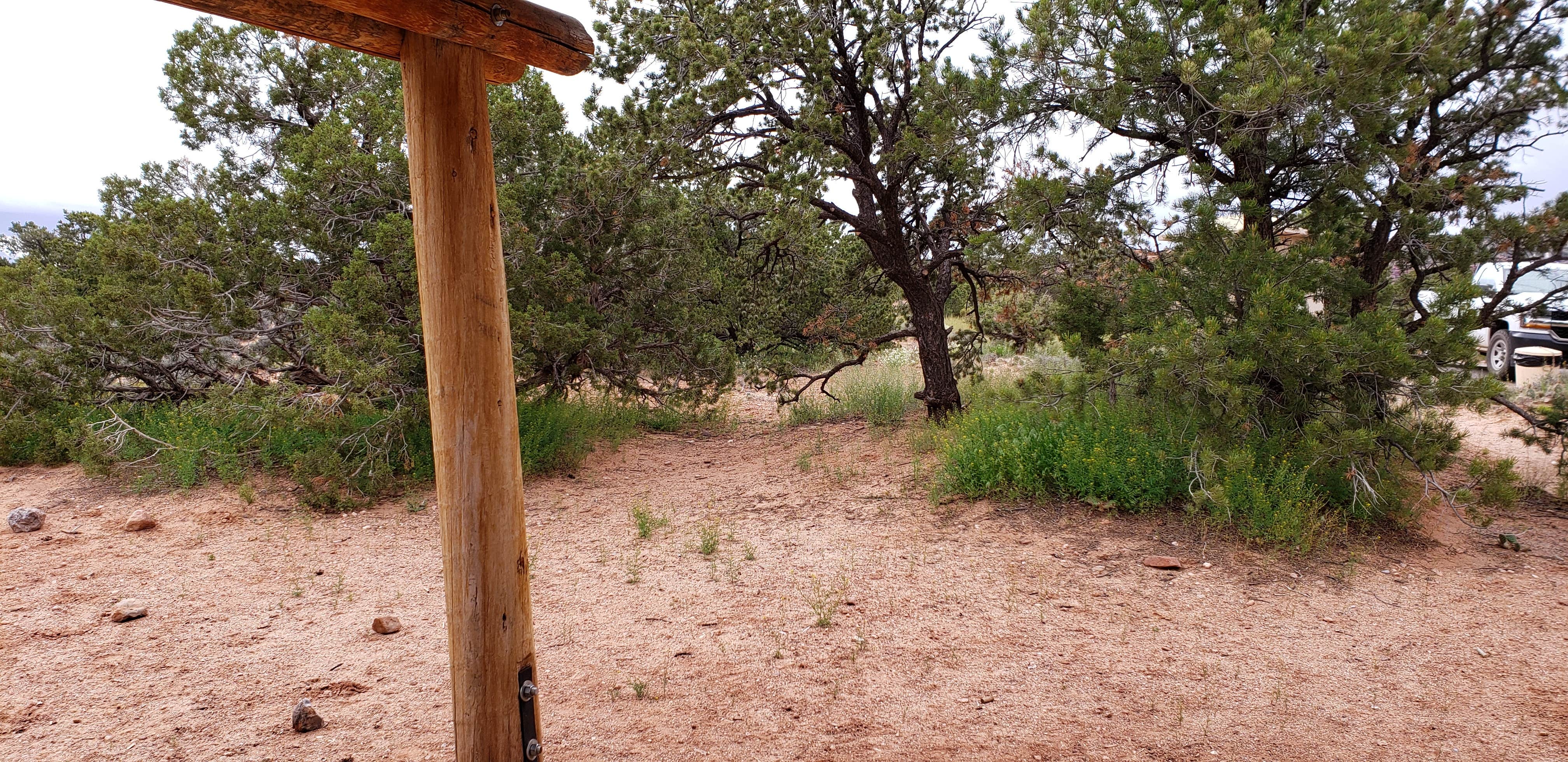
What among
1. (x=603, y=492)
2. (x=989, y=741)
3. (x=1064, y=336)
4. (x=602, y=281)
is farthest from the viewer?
(x=602, y=281)

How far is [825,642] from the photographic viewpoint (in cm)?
414

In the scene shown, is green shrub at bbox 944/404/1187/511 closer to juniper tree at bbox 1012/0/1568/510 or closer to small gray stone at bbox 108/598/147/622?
juniper tree at bbox 1012/0/1568/510

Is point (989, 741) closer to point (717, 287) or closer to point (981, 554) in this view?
point (981, 554)

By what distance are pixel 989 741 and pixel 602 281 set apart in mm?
6595

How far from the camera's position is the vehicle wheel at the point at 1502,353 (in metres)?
11.8

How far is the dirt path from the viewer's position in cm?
325

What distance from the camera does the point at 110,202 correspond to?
29.8ft

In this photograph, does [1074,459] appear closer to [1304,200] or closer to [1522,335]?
[1304,200]

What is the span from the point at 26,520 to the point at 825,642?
20.7 feet

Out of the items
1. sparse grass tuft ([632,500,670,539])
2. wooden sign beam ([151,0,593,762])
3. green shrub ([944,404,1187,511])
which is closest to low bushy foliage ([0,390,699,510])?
sparse grass tuft ([632,500,670,539])

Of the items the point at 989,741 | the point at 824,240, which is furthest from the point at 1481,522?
the point at 824,240

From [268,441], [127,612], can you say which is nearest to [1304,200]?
[127,612]

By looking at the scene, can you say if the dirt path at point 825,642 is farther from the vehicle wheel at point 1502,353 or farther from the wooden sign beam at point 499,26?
the vehicle wheel at point 1502,353

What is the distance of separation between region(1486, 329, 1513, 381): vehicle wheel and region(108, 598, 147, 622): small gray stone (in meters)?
15.1
